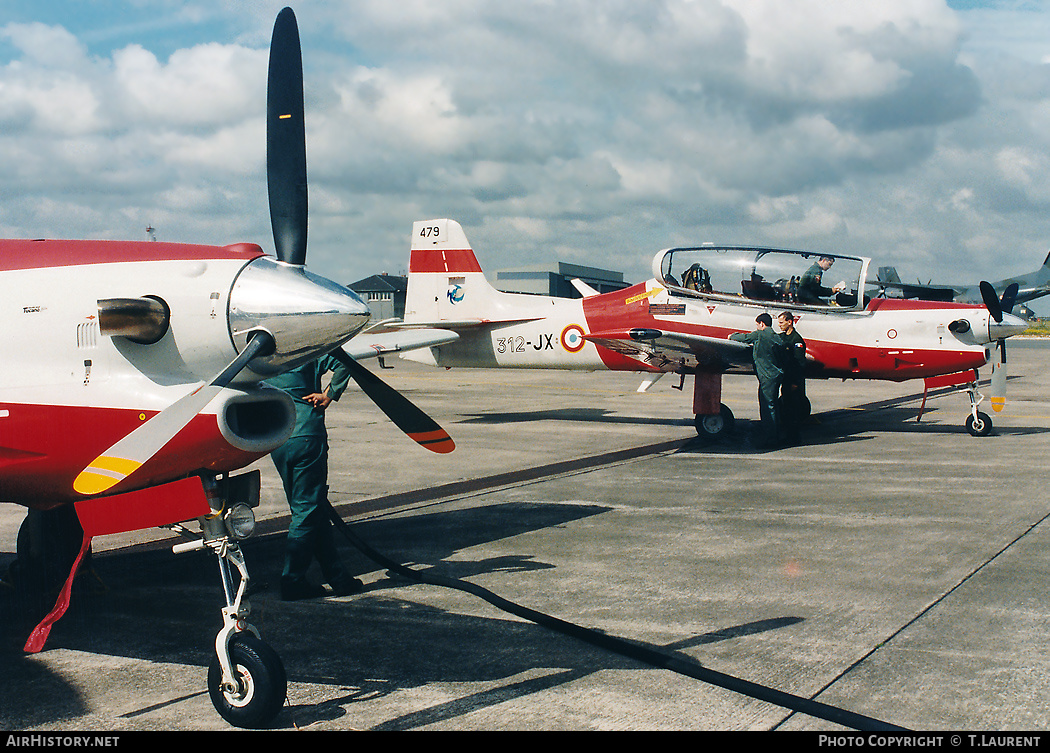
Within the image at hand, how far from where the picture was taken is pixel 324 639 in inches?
192

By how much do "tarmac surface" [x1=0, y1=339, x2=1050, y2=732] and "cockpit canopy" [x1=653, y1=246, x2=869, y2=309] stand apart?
129 inches

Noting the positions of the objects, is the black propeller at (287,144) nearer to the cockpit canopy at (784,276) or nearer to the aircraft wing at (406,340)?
the cockpit canopy at (784,276)

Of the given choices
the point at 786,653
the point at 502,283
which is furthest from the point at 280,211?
the point at 502,283

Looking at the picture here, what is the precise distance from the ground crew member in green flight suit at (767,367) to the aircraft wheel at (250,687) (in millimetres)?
9272

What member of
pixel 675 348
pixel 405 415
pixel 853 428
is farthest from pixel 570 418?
pixel 405 415

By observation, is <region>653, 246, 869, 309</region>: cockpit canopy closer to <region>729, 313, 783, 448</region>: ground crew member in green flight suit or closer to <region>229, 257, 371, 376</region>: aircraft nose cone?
<region>729, 313, 783, 448</region>: ground crew member in green flight suit

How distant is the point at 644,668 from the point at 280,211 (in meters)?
3.09

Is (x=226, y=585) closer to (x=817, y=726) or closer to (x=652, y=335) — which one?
(x=817, y=726)

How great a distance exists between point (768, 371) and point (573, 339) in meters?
3.98

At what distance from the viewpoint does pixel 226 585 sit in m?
3.96

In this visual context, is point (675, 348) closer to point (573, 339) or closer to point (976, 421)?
point (573, 339)

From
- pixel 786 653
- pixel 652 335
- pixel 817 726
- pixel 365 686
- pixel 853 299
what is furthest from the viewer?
pixel 853 299

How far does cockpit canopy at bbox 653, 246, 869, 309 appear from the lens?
13.3 m

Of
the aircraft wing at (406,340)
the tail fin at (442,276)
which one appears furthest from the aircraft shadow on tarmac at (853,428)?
the tail fin at (442,276)
